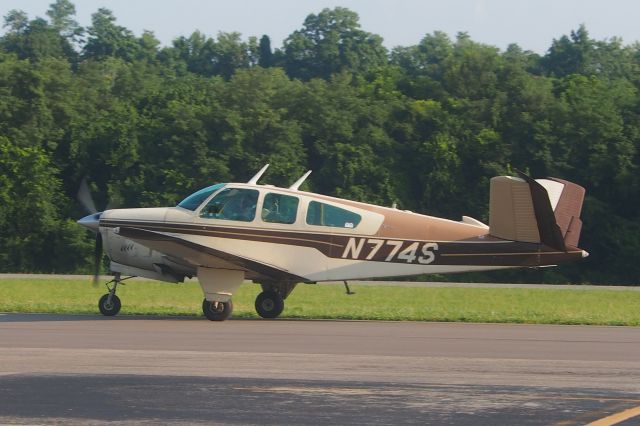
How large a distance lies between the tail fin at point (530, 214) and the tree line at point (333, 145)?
67.0ft

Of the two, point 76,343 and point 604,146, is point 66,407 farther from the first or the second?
point 604,146

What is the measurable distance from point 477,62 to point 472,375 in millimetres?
40837

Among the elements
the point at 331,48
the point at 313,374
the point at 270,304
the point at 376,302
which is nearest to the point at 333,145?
the point at 376,302

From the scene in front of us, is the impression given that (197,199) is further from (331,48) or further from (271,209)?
(331,48)

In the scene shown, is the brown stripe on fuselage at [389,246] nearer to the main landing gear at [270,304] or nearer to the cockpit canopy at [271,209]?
the cockpit canopy at [271,209]

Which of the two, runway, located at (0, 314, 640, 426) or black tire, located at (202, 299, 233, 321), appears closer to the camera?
runway, located at (0, 314, 640, 426)

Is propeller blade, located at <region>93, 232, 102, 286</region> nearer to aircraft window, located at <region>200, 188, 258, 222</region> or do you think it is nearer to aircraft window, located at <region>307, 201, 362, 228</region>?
Answer: aircraft window, located at <region>200, 188, 258, 222</region>

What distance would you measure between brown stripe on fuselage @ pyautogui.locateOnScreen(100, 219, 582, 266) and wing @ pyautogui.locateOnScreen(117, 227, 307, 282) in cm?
42

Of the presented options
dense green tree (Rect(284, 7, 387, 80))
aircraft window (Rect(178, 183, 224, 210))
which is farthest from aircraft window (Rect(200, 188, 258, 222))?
dense green tree (Rect(284, 7, 387, 80))

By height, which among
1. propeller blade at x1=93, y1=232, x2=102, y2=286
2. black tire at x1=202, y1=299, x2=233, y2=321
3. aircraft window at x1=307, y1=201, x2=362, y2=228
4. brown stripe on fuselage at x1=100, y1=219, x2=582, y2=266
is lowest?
black tire at x1=202, y1=299, x2=233, y2=321

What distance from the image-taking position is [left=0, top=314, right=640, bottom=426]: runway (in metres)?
9.73

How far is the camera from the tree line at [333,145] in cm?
4209

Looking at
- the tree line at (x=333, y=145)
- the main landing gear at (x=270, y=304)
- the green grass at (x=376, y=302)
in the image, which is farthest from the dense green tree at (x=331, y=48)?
the main landing gear at (x=270, y=304)

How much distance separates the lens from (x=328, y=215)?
64.3ft
